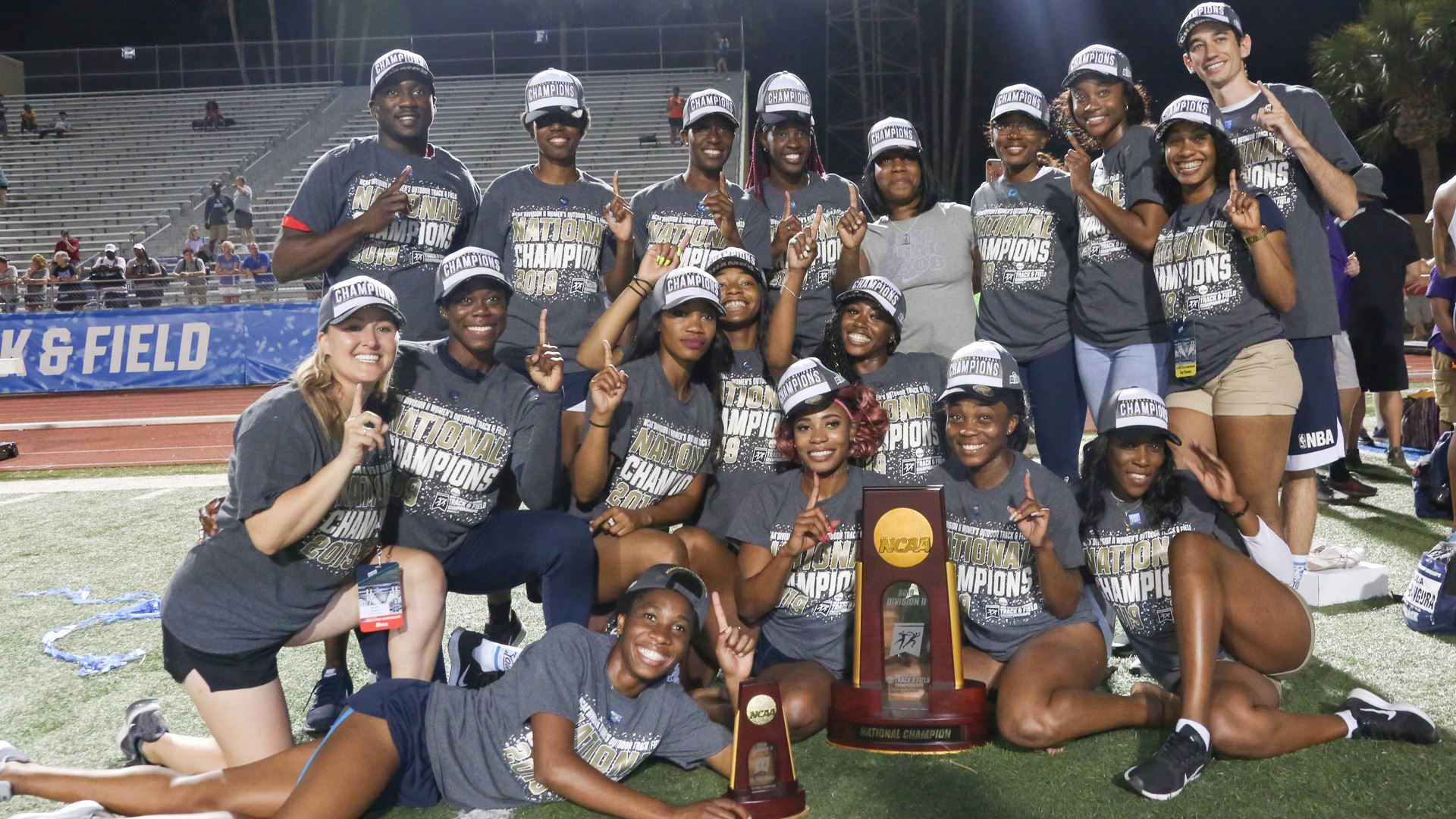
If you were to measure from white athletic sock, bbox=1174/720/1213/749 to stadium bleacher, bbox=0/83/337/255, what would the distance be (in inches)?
924

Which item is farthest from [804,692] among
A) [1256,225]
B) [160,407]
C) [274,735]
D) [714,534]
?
[160,407]

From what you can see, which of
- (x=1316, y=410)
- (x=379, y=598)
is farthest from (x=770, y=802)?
(x=1316, y=410)

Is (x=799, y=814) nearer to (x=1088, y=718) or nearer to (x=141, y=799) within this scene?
(x=1088, y=718)

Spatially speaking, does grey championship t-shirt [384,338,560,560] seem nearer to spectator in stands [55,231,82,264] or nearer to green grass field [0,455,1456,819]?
green grass field [0,455,1456,819]

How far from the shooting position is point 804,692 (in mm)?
3574

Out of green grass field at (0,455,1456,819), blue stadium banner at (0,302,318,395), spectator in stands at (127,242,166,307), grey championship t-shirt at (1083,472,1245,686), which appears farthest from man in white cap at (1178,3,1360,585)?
spectator in stands at (127,242,166,307)

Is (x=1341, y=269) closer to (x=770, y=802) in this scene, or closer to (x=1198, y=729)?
(x=1198, y=729)

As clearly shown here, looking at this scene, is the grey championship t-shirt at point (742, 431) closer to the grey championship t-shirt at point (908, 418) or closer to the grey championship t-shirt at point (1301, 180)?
the grey championship t-shirt at point (908, 418)

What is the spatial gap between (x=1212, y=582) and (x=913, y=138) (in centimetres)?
228

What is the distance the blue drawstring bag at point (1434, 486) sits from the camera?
248 inches

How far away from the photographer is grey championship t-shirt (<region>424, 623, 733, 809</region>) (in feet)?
10.2

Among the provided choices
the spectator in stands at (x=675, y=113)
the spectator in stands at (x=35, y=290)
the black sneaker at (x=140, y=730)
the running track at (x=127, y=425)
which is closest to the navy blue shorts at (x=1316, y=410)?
the black sneaker at (x=140, y=730)

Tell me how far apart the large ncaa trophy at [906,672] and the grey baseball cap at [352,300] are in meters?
1.62

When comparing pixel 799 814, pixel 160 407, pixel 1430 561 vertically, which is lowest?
pixel 799 814
